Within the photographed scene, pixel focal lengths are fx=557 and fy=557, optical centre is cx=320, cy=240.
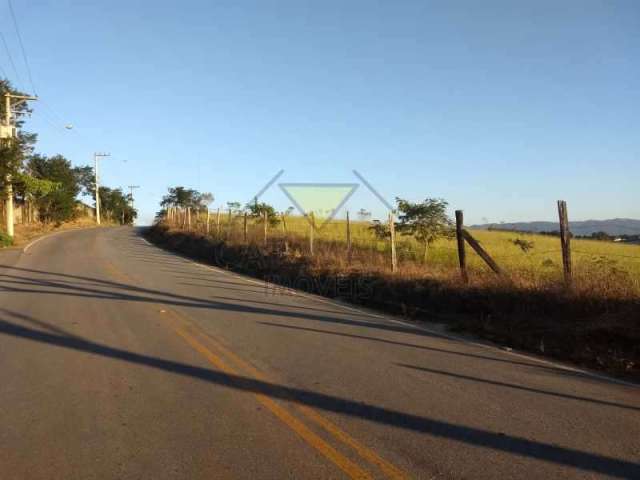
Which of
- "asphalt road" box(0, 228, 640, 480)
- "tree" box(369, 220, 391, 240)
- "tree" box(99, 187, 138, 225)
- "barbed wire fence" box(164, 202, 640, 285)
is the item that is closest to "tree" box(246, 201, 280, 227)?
"barbed wire fence" box(164, 202, 640, 285)

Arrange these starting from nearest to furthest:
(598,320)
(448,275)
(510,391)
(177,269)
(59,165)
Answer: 1. (510,391)
2. (598,320)
3. (448,275)
4. (177,269)
5. (59,165)

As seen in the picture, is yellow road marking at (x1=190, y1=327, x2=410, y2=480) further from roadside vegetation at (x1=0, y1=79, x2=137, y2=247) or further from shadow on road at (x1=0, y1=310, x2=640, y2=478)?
roadside vegetation at (x1=0, y1=79, x2=137, y2=247)

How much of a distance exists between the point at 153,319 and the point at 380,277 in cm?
637

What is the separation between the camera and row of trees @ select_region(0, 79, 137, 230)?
29938 millimetres

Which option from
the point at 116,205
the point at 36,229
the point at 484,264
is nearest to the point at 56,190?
the point at 36,229

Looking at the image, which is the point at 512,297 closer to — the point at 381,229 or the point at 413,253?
the point at 413,253

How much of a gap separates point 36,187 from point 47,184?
2.70 ft

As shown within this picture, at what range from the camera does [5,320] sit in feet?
31.7

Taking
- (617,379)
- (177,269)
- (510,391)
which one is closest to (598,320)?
(617,379)

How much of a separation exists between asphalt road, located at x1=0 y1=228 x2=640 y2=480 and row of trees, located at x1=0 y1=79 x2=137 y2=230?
77.2 ft

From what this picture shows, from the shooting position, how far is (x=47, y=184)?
3136cm

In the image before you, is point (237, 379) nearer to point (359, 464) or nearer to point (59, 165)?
point (359, 464)

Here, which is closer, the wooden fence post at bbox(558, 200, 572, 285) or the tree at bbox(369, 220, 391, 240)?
the wooden fence post at bbox(558, 200, 572, 285)

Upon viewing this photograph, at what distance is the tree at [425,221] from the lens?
68.4ft
